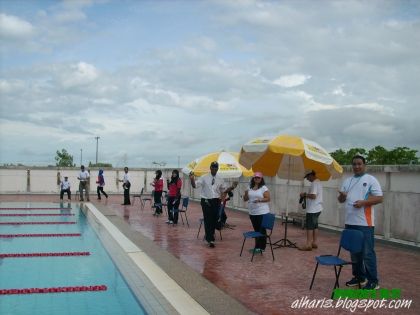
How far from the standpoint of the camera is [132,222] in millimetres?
15758

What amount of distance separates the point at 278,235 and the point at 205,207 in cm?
327

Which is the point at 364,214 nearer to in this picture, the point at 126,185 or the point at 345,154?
the point at 126,185

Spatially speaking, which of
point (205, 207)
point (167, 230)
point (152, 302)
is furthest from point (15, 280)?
point (167, 230)

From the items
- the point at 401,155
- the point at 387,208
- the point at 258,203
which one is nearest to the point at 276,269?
the point at 258,203

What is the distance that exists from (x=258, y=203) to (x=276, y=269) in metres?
1.81

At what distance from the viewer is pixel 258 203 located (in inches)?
389

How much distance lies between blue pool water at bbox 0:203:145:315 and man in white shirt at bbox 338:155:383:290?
315 cm

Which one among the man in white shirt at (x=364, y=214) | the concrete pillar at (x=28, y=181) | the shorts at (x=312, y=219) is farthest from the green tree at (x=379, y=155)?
the man in white shirt at (x=364, y=214)

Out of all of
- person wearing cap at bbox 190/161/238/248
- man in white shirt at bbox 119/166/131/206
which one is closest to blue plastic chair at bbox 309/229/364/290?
person wearing cap at bbox 190/161/238/248

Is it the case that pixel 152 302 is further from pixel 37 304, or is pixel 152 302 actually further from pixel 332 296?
pixel 332 296

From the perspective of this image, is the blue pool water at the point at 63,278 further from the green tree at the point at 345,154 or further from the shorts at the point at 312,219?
the green tree at the point at 345,154

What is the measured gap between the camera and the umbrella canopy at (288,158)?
30.4 feet

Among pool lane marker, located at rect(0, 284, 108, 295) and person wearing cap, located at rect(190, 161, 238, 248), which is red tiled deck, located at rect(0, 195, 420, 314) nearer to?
person wearing cap, located at rect(190, 161, 238, 248)

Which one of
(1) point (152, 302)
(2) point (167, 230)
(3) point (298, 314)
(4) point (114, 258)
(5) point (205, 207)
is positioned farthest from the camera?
(2) point (167, 230)
